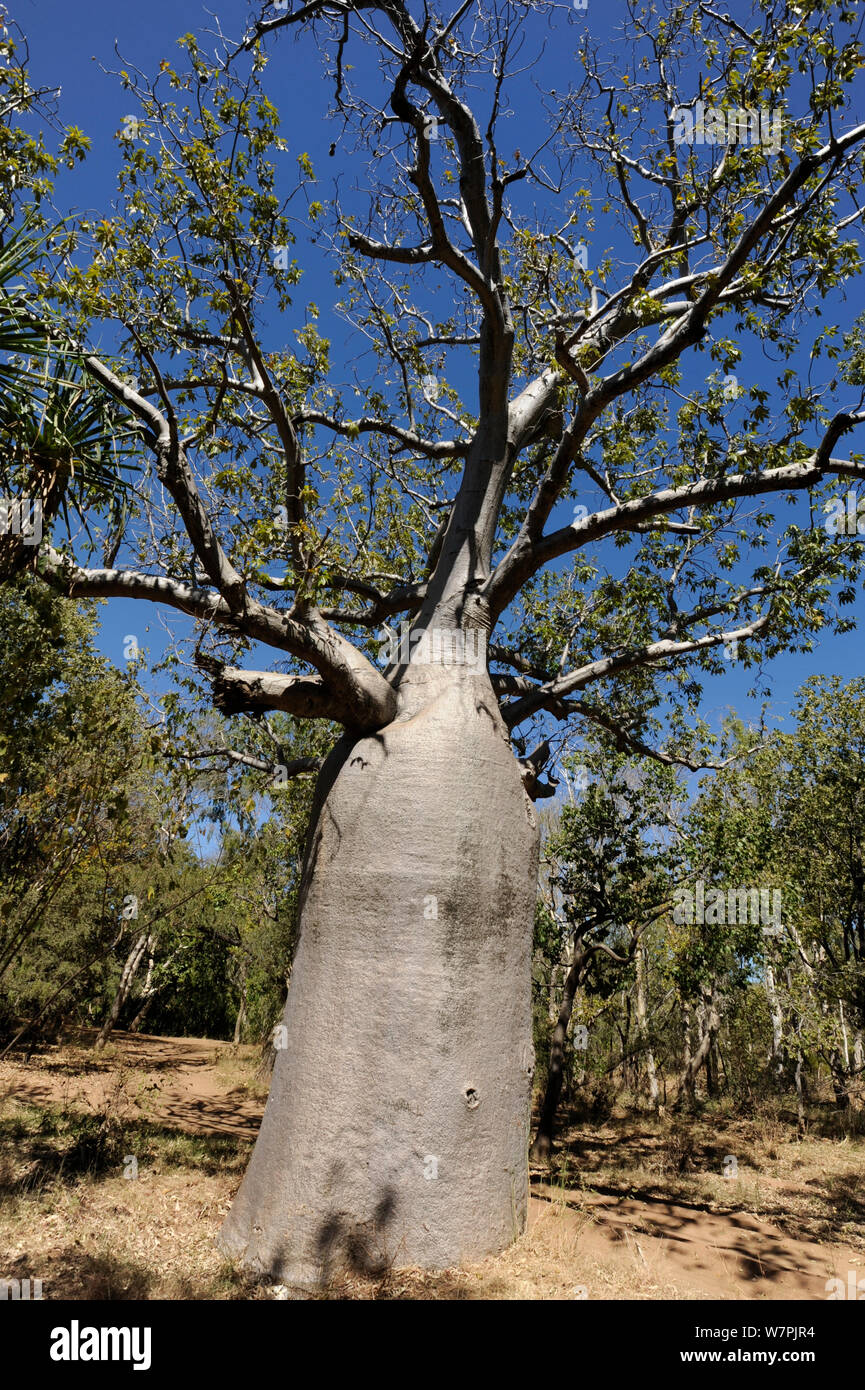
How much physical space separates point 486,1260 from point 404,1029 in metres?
1.10

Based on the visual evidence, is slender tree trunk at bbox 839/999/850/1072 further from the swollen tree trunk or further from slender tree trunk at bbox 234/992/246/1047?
slender tree trunk at bbox 234/992/246/1047

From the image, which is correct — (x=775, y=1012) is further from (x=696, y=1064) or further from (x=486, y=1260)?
(x=486, y=1260)

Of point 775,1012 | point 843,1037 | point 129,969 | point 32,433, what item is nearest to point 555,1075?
point 775,1012

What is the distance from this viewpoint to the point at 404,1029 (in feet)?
11.6

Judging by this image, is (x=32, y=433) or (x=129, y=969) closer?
(x=32, y=433)

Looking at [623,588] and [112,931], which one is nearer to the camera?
[623,588]

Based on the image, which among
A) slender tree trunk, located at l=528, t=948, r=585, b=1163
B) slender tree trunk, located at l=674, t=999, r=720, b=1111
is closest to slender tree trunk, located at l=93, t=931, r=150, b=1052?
slender tree trunk, located at l=528, t=948, r=585, b=1163

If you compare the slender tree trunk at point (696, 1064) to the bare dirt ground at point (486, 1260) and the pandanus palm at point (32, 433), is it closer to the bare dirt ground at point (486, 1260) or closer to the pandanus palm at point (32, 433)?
the bare dirt ground at point (486, 1260)

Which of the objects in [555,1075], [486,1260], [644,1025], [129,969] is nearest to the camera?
[486,1260]

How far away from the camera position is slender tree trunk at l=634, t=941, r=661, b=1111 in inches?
543

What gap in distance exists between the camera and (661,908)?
30.5 ft
